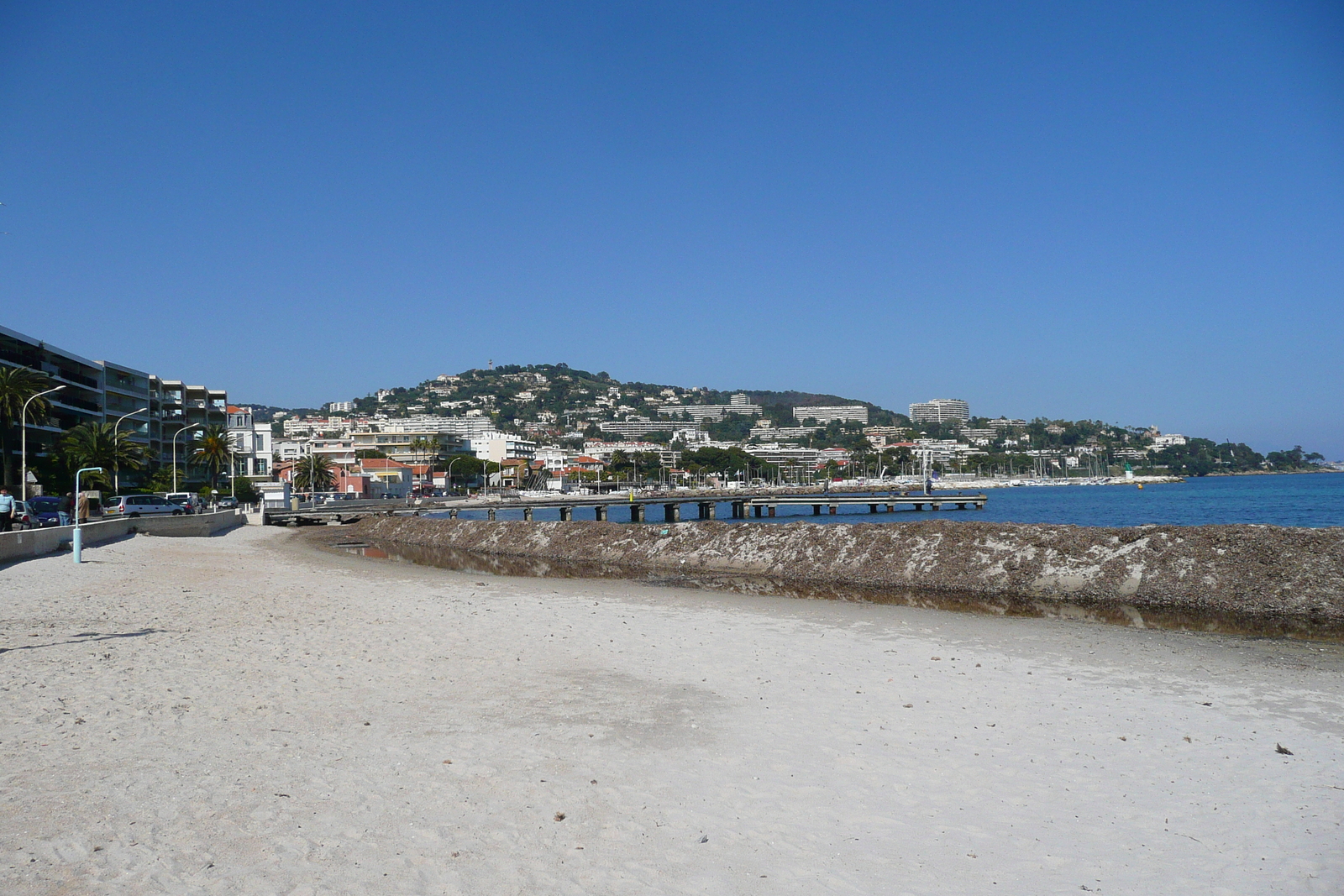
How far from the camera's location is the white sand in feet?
16.1

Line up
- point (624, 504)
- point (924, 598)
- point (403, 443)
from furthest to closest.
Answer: point (403, 443)
point (624, 504)
point (924, 598)

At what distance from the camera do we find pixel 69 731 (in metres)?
6.81

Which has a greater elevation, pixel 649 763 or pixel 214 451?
pixel 214 451

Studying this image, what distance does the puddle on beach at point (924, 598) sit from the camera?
15.5 meters

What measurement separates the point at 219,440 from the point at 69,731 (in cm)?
7923

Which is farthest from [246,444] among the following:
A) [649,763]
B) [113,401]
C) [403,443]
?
[649,763]

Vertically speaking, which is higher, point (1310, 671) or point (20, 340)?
point (20, 340)

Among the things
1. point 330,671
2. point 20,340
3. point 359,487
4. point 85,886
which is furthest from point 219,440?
point 85,886

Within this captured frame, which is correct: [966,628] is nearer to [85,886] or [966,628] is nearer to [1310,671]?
[1310,671]

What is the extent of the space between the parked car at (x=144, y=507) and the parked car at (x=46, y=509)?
169 inches

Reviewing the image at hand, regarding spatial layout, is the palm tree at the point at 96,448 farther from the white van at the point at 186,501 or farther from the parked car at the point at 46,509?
the parked car at the point at 46,509

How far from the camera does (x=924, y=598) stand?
2059 centimetres

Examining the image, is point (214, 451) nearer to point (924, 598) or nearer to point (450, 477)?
point (450, 477)

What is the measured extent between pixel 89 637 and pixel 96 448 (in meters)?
55.7
